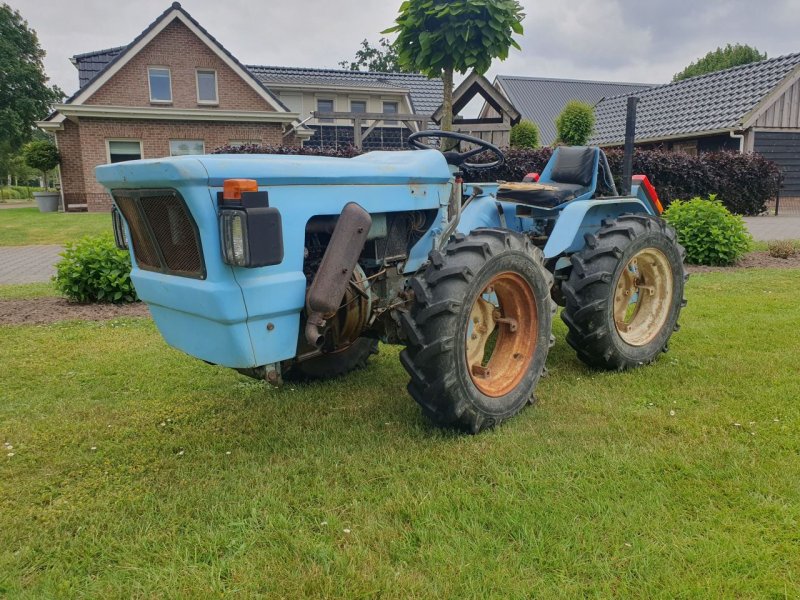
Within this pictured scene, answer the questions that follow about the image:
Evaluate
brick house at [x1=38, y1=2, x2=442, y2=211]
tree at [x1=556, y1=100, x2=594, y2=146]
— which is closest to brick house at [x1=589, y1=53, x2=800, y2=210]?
tree at [x1=556, y1=100, x2=594, y2=146]

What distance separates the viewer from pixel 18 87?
3781cm

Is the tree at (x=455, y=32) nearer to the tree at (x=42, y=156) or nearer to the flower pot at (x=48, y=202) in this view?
the tree at (x=42, y=156)

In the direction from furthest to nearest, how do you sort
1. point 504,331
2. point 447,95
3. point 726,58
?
point 726,58 → point 447,95 → point 504,331

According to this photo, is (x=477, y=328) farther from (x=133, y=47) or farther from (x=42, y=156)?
(x=42, y=156)

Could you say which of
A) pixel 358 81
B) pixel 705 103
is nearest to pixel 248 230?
pixel 705 103

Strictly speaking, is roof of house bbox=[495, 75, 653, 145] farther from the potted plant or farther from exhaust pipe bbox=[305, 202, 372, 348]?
exhaust pipe bbox=[305, 202, 372, 348]

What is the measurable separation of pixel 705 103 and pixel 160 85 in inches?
713

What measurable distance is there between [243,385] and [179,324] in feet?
4.39

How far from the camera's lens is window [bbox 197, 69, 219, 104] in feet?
71.8

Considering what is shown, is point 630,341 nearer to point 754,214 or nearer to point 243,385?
point 243,385

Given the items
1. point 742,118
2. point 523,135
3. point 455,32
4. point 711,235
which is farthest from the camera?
point 742,118

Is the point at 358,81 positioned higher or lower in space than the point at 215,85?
higher

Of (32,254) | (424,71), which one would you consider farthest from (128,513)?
(32,254)

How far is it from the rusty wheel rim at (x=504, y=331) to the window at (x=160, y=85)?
20.9 m
